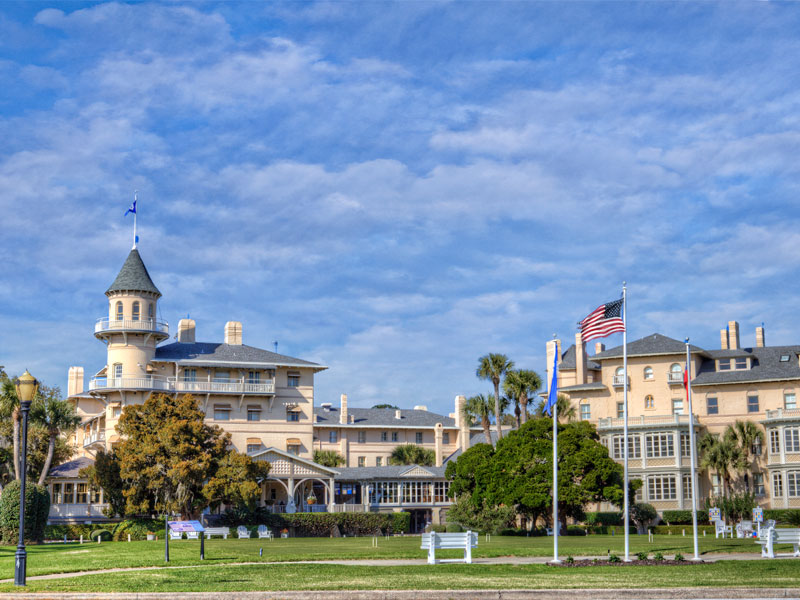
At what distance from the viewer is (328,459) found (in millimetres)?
94812

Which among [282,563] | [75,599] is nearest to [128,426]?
[282,563]

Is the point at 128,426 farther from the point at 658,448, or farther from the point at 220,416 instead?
the point at 658,448

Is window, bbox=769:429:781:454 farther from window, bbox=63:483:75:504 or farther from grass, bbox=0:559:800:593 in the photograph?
window, bbox=63:483:75:504

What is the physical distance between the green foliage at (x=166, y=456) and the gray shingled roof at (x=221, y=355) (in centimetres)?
1395

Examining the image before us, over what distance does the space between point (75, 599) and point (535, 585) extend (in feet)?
31.3

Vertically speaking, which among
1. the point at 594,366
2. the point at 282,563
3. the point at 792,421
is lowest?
the point at 282,563

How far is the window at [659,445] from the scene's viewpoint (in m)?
75.6

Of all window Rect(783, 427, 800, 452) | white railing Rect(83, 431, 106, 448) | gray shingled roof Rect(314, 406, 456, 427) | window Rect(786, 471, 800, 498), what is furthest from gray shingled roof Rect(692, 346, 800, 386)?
white railing Rect(83, 431, 106, 448)

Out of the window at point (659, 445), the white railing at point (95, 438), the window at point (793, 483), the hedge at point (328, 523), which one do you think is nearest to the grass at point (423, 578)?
the hedge at point (328, 523)

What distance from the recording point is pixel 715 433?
77562 mm

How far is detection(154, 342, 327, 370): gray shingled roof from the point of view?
78000 millimetres

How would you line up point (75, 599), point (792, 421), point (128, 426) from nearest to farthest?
point (75, 599) < point (128, 426) < point (792, 421)

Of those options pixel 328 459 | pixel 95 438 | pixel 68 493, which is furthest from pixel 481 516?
pixel 328 459

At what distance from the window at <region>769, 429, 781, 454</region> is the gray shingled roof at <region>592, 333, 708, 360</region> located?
8714mm
